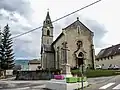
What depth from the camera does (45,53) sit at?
58844mm

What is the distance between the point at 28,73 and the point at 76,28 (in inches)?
760

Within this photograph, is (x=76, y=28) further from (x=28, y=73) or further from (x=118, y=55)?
(x=28, y=73)

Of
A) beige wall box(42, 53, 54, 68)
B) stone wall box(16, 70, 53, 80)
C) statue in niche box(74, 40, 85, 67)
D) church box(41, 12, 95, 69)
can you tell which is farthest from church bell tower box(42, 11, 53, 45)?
stone wall box(16, 70, 53, 80)

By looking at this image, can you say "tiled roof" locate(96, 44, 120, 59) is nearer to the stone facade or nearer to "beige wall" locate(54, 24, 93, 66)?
the stone facade

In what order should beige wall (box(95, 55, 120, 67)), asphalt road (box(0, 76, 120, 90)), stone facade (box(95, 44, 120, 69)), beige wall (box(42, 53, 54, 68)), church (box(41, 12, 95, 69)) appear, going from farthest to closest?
stone facade (box(95, 44, 120, 69)) → beige wall (box(95, 55, 120, 67)) → beige wall (box(42, 53, 54, 68)) → church (box(41, 12, 95, 69)) → asphalt road (box(0, 76, 120, 90))

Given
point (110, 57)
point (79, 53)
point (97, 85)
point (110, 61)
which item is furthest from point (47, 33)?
point (97, 85)

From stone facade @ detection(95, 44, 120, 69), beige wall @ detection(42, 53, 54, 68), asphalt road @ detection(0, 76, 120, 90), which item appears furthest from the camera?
stone facade @ detection(95, 44, 120, 69)

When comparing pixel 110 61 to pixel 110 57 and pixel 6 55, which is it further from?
pixel 6 55

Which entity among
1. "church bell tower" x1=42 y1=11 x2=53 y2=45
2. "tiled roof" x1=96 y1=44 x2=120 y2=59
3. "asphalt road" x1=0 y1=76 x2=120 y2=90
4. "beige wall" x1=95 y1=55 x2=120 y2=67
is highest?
"church bell tower" x1=42 y1=11 x2=53 y2=45

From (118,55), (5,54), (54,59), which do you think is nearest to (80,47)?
(54,59)

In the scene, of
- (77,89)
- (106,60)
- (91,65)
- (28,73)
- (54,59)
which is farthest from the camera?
(106,60)

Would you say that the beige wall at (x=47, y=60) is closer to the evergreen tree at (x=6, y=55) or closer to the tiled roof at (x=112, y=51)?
the evergreen tree at (x=6, y=55)

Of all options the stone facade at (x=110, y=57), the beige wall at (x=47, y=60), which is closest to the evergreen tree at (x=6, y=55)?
the beige wall at (x=47, y=60)

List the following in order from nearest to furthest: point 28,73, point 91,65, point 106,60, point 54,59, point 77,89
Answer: point 77,89
point 28,73
point 91,65
point 54,59
point 106,60
